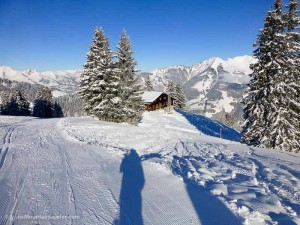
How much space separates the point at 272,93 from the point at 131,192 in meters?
16.4

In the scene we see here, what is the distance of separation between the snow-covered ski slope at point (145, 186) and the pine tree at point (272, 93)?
6976 millimetres

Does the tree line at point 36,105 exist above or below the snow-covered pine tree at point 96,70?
below

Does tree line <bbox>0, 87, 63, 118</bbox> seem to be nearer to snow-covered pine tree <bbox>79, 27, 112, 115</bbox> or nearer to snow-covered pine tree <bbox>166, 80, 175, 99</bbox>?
snow-covered pine tree <bbox>79, 27, 112, 115</bbox>

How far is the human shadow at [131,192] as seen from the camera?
19.2 ft

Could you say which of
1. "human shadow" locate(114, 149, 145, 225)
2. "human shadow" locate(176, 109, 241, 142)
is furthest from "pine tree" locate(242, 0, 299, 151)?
"human shadow" locate(114, 149, 145, 225)

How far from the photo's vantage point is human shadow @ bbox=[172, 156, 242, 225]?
5809mm

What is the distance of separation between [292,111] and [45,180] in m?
18.5

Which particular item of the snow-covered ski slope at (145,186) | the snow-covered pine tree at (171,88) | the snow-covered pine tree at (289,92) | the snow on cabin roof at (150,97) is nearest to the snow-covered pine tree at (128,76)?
the snow-covered pine tree at (289,92)

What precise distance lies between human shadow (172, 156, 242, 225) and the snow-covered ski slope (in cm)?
2

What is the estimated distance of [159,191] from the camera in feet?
24.9

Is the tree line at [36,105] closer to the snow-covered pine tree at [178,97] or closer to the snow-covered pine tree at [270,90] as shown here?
the snow-covered pine tree at [178,97]

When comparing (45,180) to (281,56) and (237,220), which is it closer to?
(237,220)

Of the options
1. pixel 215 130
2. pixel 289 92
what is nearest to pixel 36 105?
pixel 215 130

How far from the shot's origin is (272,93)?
19625 millimetres
